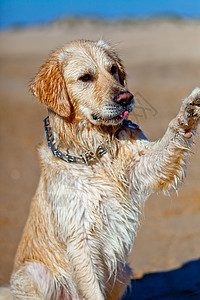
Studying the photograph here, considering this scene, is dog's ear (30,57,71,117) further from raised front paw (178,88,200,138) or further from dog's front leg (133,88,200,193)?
raised front paw (178,88,200,138)

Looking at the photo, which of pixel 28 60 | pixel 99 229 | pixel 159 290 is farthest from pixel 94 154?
pixel 28 60

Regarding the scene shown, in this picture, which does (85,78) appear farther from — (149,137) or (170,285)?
(149,137)

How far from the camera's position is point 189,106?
128 inches

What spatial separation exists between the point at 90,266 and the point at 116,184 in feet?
2.40

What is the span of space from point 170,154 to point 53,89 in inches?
46.5

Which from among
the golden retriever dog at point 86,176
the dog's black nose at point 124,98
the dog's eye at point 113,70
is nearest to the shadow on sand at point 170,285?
the golden retriever dog at point 86,176

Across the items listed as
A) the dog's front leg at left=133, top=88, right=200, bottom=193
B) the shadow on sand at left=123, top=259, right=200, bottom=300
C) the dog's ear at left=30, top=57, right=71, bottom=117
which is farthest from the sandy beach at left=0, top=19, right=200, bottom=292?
the dog's ear at left=30, top=57, right=71, bottom=117

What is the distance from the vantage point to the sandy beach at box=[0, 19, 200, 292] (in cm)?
636

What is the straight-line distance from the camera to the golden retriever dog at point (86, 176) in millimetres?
3756

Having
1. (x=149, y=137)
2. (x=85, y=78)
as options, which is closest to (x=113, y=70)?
(x=85, y=78)

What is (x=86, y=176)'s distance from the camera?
3.89m

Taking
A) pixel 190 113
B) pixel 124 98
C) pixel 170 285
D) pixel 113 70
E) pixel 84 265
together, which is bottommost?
pixel 170 285

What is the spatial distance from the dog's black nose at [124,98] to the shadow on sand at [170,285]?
7.52ft

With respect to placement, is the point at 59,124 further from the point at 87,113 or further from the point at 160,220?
the point at 160,220
